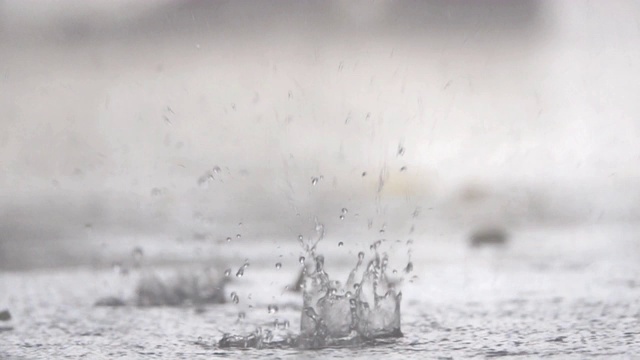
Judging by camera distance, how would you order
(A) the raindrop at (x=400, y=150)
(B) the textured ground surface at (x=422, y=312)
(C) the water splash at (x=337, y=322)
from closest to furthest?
(B) the textured ground surface at (x=422, y=312)
(C) the water splash at (x=337, y=322)
(A) the raindrop at (x=400, y=150)

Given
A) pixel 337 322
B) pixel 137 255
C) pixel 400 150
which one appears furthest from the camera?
pixel 400 150

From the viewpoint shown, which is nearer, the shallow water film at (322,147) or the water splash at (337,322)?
the water splash at (337,322)

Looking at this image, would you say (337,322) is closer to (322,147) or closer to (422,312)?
(422,312)

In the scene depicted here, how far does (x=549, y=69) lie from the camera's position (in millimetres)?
11312

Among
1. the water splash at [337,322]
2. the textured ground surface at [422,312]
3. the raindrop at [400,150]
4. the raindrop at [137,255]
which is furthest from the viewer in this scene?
the raindrop at [400,150]

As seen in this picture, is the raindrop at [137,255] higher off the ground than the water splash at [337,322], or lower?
higher

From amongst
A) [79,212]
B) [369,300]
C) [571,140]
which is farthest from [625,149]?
[369,300]

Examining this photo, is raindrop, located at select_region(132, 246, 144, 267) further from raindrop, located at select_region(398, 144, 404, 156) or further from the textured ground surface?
raindrop, located at select_region(398, 144, 404, 156)

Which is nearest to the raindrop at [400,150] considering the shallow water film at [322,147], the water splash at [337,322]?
the shallow water film at [322,147]

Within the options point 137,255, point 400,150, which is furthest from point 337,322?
point 400,150

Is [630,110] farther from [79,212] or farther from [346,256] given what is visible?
[79,212]

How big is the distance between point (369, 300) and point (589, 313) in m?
0.97

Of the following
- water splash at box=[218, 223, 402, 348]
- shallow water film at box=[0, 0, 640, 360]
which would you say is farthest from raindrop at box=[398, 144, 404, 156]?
water splash at box=[218, 223, 402, 348]

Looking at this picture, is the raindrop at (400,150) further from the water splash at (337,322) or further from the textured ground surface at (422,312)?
the water splash at (337,322)
